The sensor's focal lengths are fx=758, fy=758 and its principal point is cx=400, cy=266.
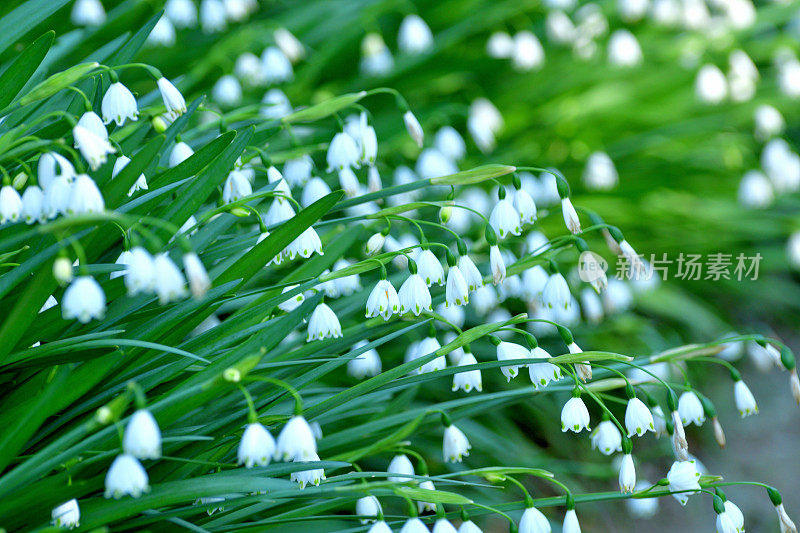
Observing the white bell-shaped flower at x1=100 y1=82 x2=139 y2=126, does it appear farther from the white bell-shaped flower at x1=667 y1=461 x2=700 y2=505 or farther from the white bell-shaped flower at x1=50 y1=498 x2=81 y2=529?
the white bell-shaped flower at x1=667 y1=461 x2=700 y2=505

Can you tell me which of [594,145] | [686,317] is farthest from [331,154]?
[686,317]

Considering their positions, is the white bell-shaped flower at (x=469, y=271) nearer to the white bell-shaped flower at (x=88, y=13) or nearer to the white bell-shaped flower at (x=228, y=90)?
the white bell-shaped flower at (x=228, y=90)

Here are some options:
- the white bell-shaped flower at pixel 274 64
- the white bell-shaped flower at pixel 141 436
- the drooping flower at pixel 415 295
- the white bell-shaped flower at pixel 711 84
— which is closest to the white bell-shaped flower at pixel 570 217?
the drooping flower at pixel 415 295

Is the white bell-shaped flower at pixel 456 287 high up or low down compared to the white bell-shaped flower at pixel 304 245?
down

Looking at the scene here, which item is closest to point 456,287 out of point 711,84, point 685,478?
point 685,478

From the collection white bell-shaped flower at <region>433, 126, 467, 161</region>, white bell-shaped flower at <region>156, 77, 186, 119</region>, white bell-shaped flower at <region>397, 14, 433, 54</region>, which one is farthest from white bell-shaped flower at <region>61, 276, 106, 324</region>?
white bell-shaped flower at <region>397, 14, 433, 54</region>

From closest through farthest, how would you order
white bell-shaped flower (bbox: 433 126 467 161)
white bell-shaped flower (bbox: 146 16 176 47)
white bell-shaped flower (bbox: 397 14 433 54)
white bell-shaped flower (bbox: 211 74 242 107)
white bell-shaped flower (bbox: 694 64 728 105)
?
white bell-shaped flower (bbox: 146 16 176 47) < white bell-shaped flower (bbox: 211 74 242 107) < white bell-shaped flower (bbox: 433 126 467 161) < white bell-shaped flower (bbox: 397 14 433 54) < white bell-shaped flower (bbox: 694 64 728 105)

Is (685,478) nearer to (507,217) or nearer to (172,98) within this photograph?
(507,217)

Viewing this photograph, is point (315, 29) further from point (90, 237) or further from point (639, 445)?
point (639, 445)
